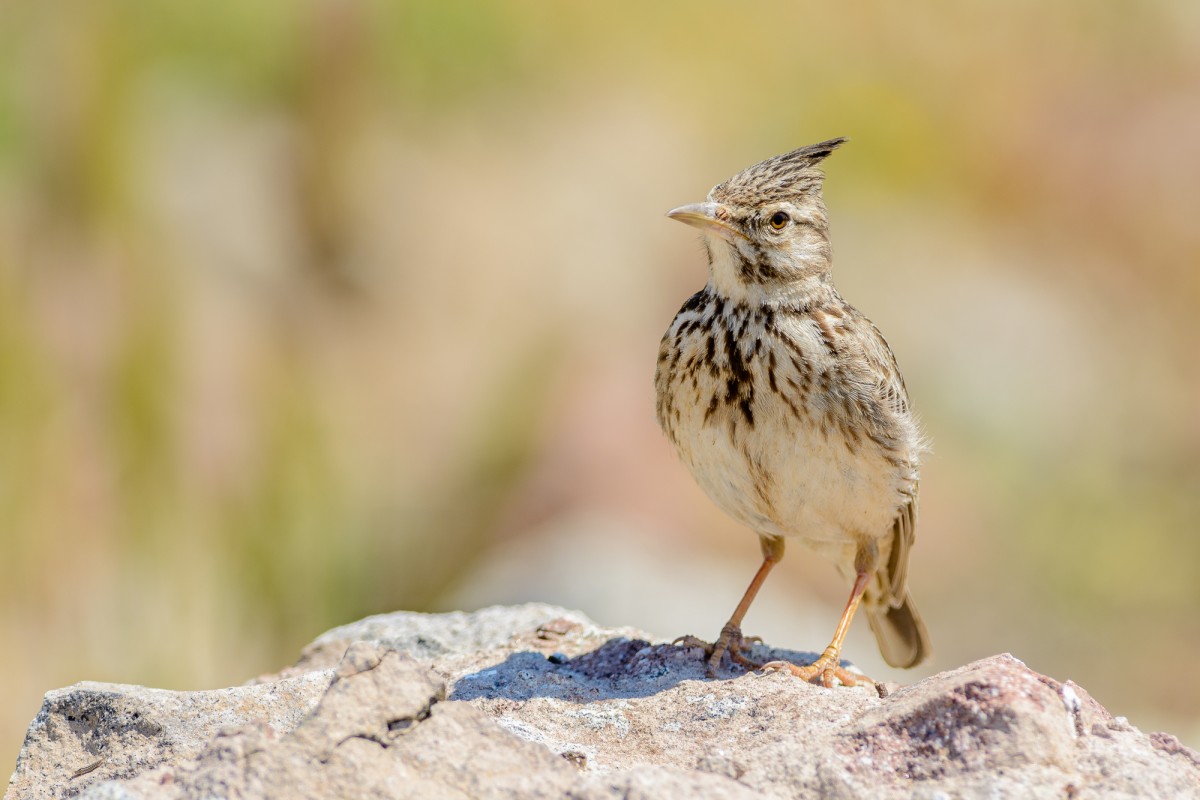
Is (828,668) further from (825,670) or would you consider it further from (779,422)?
(779,422)

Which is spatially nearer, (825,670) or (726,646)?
(825,670)

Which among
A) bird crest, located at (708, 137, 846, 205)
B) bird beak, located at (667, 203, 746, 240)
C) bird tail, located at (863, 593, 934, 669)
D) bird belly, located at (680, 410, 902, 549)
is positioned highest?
bird crest, located at (708, 137, 846, 205)

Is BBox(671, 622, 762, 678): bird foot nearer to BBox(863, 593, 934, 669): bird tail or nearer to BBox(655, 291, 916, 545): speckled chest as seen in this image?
BBox(655, 291, 916, 545): speckled chest

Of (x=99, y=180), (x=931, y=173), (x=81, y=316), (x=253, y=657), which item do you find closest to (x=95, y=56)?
(x=99, y=180)

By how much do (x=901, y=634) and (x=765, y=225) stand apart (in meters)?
2.09

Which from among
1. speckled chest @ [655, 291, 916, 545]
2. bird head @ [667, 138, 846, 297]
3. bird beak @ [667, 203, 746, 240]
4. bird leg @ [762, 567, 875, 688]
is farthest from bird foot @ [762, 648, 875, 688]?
bird beak @ [667, 203, 746, 240]

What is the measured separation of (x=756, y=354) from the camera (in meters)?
4.78

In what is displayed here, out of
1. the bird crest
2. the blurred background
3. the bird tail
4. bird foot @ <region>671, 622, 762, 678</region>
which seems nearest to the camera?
bird foot @ <region>671, 622, 762, 678</region>

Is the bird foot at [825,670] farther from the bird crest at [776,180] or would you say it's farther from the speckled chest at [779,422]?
the bird crest at [776,180]

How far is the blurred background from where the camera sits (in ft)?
26.0

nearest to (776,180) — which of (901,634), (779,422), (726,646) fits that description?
(779,422)

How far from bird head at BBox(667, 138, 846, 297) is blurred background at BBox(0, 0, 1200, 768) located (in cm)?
160

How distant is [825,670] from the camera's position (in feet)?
15.6

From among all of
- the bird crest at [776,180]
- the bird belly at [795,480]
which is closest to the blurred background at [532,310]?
the bird crest at [776,180]
